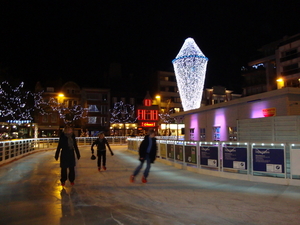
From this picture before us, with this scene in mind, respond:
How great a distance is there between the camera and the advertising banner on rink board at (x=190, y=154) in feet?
41.0

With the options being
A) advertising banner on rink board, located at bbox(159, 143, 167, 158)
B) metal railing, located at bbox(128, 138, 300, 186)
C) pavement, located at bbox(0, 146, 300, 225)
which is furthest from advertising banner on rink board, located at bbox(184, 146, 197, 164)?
advertising banner on rink board, located at bbox(159, 143, 167, 158)

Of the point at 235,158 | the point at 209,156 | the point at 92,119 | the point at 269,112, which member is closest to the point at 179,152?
the point at 209,156

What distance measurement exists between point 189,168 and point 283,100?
19.9 ft

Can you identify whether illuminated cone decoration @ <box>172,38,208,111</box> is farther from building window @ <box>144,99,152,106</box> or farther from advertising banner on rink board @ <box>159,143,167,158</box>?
building window @ <box>144,99,152,106</box>

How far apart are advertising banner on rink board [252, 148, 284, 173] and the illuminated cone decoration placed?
46.2ft

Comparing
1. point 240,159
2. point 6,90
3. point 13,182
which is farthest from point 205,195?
point 6,90

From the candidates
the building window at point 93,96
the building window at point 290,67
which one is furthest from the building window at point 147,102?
the building window at point 290,67

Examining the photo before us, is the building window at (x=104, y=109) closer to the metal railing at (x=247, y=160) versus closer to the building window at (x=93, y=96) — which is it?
the building window at (x=93, y=96)

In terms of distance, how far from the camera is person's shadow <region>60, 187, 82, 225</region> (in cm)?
569

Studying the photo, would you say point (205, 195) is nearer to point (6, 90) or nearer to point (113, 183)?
point (113, 183)

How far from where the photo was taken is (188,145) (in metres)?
13.1

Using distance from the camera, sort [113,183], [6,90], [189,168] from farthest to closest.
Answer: [6,90]
[189,168]
[113,183]

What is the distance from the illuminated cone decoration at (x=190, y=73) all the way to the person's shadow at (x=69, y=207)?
633 inches

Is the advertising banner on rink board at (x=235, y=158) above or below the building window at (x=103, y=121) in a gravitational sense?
below
